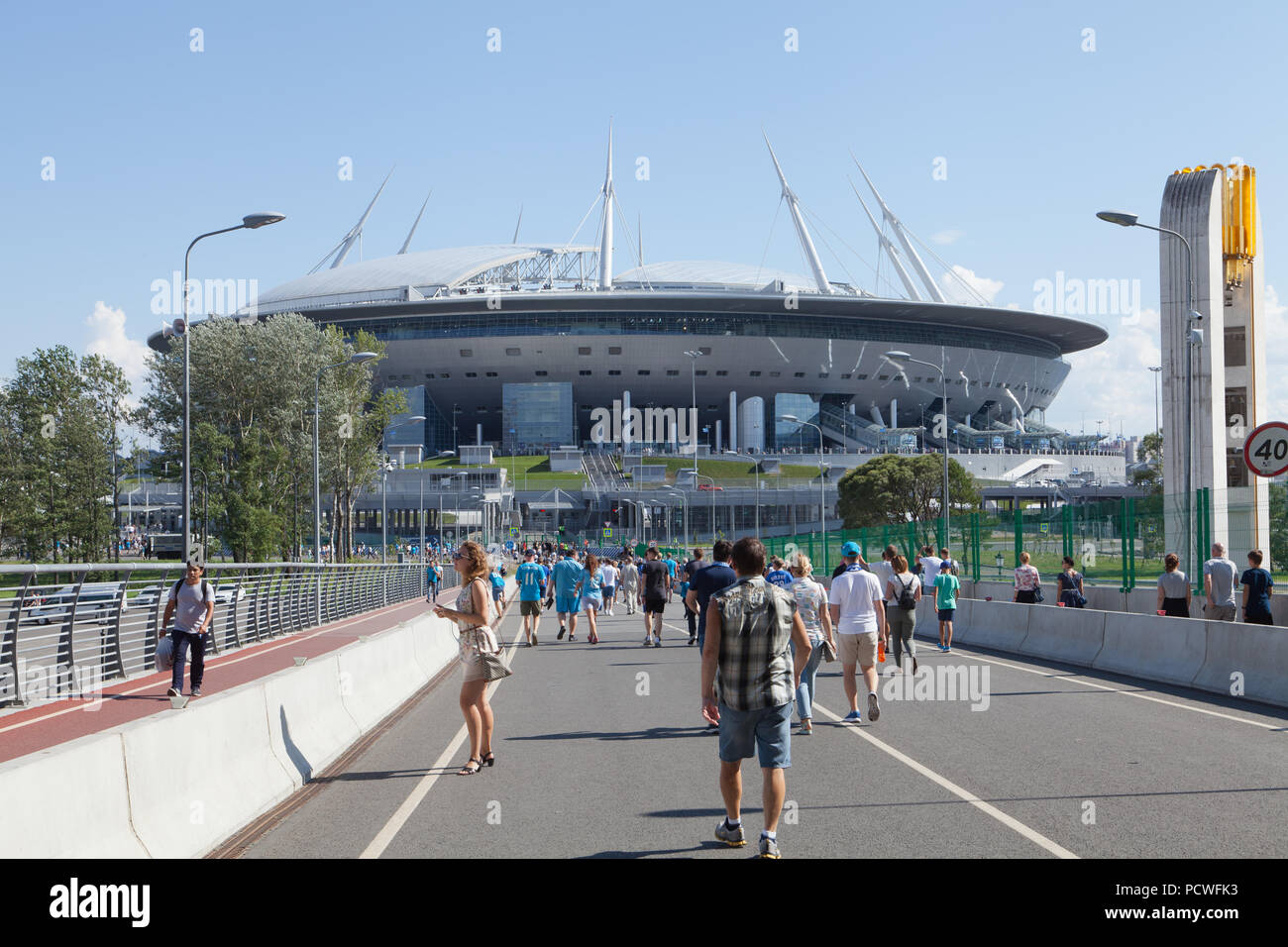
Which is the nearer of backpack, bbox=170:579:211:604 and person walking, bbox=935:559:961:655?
backpack, bbox=170:579:211:604

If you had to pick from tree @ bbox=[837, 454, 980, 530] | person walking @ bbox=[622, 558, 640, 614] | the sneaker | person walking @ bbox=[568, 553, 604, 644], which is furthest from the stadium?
the sneaker

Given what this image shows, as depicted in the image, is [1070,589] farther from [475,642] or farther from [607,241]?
[607,241]

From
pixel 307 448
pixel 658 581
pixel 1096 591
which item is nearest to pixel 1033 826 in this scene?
pixel 658 581

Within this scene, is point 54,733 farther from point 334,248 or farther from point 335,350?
point 334,248

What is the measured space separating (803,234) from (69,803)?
146 metres

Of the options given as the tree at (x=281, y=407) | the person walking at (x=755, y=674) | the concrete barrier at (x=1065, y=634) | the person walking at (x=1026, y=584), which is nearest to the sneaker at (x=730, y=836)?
the person walking at (x=755, y=674)

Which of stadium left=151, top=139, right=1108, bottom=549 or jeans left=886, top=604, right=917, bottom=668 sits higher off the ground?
stadium left=151, top=139, right=1108, bottom=549

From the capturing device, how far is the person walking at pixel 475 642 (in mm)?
9398

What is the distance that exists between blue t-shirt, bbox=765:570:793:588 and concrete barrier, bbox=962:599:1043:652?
31.1ft

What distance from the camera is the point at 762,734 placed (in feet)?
21.5

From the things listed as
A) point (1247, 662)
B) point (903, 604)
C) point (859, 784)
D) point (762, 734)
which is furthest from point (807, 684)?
point (1247, 662)

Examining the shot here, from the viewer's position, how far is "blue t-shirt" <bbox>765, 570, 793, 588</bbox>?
11.4 metres

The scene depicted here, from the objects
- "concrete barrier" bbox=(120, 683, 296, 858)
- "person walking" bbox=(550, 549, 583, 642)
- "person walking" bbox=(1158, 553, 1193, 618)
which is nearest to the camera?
"concrete barrier" bbox=(120, 683, 296, 858)

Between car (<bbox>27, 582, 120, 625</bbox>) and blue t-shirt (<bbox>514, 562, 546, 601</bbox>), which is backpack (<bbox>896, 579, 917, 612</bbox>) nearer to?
blue t-shirt (<bbox>514, 562, 546, 601</bbox>)
